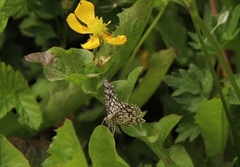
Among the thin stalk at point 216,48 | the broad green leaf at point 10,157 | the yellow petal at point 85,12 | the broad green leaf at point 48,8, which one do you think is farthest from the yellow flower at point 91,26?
the broad green leaf at point 48,8

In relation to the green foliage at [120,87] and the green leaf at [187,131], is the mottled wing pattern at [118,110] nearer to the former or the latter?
the green foliage at [120,87]

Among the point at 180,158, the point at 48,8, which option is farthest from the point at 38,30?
the point at 180,158

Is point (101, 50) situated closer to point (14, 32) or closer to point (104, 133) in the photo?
point (104, 133)

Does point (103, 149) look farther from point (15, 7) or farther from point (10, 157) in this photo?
point (15, 7)

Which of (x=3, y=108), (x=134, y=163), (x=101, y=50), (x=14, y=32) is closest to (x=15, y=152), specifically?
(x=3, y=108)

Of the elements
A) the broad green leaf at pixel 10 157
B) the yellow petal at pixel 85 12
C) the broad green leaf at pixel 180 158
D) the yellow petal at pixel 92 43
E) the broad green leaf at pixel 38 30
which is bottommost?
the broad green leaf at pixel 180 158

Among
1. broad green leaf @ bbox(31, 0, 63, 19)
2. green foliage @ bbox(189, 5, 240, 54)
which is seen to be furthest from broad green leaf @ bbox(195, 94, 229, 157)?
broad green leaf @ bbox(31, 0, 63, 19)

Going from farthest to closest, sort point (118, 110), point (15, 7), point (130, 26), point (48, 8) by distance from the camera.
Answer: point (48, 8)
point (15, 7)
point (130, 26)
point (118, 110)
